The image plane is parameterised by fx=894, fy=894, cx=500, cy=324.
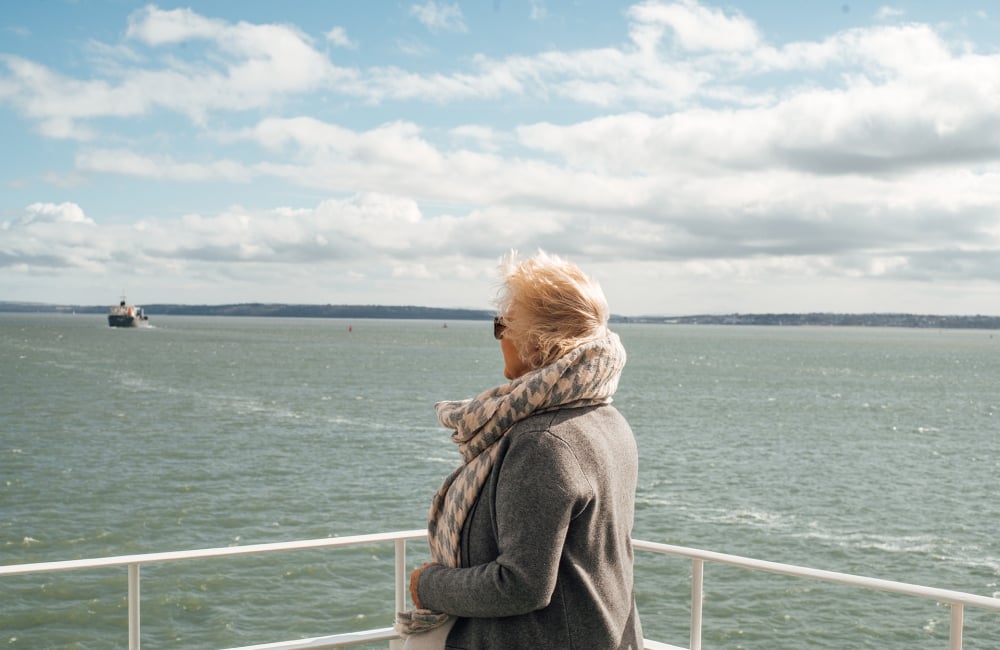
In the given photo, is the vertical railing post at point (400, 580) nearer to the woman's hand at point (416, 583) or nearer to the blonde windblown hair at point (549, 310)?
the woman's hand at point (416, 583)

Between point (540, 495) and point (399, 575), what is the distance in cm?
188

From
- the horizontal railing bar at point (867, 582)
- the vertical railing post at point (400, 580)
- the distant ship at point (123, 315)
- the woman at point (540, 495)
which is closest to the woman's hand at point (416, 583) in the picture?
the woman at point (540, 495)

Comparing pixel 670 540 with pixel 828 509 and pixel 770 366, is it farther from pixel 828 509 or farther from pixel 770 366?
pixel 770 366

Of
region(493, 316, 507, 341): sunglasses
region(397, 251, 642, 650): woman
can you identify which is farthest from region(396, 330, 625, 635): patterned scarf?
region(493, 316, 507, 341): sunglasses

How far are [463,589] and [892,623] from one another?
1418 cm

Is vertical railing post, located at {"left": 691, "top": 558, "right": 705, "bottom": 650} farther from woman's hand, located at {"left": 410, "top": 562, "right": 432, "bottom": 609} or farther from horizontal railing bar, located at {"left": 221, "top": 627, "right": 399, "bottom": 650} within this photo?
woman's hand, located at {"left": 410, "top": 562, "right": 432, "bottom": 609}

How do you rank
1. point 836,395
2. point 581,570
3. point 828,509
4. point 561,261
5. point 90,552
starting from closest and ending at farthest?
point 581,570
point 561,261
point 90,552
point 828,509
point 836,395

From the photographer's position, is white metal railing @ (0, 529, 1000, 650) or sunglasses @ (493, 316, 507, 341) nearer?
sunglasses @ (493, 316, 507, 341)

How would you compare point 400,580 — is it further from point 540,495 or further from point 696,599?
point 540,495

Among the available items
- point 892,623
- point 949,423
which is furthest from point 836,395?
point 892,623

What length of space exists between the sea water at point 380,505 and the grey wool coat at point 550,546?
11.8 metres

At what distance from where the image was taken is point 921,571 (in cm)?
1681

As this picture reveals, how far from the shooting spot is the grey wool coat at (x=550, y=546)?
1.78m

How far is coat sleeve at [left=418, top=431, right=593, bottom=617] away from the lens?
1771 mm
